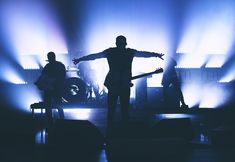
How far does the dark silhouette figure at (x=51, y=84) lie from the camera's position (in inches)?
219

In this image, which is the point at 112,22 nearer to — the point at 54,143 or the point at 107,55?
the point at 107,55

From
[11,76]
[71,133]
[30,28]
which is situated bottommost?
[71,133]

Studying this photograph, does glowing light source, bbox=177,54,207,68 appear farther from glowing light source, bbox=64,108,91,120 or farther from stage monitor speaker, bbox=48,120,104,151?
stage monitor speaker, bbox=48,120,104,151

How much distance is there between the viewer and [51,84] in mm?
5602

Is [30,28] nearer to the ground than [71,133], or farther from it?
farther from it

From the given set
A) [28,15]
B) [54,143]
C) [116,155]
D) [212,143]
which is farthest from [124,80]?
[28,15]

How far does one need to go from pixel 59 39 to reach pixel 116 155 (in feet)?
20.6

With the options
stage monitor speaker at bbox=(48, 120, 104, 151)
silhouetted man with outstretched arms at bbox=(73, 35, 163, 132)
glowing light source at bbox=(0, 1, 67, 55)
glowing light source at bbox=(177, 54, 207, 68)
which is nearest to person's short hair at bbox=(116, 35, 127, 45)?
silhouetted man with outstretched arms at bbox=(73, 35, 163, 132)

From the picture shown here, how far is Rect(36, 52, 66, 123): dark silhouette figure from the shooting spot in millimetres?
5566

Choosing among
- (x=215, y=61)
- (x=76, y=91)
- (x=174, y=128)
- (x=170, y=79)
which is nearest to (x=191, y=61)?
(x=215, y=61)

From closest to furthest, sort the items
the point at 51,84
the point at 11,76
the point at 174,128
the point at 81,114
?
the point at 174,128, the point at 51,84, the point at 81,114, the point at 11,76

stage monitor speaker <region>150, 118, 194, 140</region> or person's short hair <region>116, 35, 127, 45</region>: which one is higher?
person's short hair <region>116, 35, 127, 45</region>

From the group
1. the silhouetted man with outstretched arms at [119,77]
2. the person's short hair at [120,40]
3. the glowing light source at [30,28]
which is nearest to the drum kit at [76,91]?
the glowing light source at [30,28]

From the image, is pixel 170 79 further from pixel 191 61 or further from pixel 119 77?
pixel 119 77
